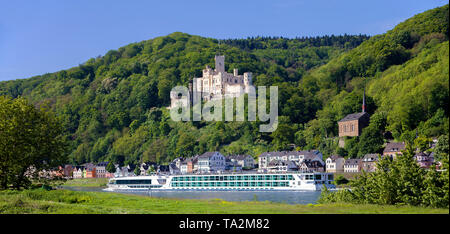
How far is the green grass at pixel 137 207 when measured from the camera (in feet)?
61.5

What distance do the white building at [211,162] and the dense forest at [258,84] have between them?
5.62 m

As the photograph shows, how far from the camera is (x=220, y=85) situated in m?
134

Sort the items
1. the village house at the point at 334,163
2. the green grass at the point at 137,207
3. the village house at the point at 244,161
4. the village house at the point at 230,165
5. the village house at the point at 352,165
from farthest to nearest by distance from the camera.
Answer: the village house at the point at 230,165, the village house at the point at 244,161, the village house at the point at 334,163, the village house at the point at 352,165, the green grass at the point at 137,207

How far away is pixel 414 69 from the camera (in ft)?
283

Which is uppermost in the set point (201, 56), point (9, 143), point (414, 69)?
point (201, 56)

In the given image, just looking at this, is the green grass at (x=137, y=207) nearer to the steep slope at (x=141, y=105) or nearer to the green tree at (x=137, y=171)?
the steep slope at (x=141, y=105)

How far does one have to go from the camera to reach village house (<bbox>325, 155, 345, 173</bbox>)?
76656mm

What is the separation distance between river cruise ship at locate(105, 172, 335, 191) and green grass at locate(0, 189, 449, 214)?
44.0m

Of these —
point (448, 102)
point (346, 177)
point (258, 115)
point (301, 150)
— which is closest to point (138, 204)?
point (448, 102)

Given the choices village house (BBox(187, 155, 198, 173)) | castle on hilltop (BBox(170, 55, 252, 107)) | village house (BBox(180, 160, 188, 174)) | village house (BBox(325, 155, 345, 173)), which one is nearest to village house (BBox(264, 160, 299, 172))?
village house (BBox(325, 155, 345, 173))

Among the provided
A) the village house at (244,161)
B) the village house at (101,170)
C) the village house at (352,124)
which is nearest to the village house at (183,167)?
the village house at (244,161)
